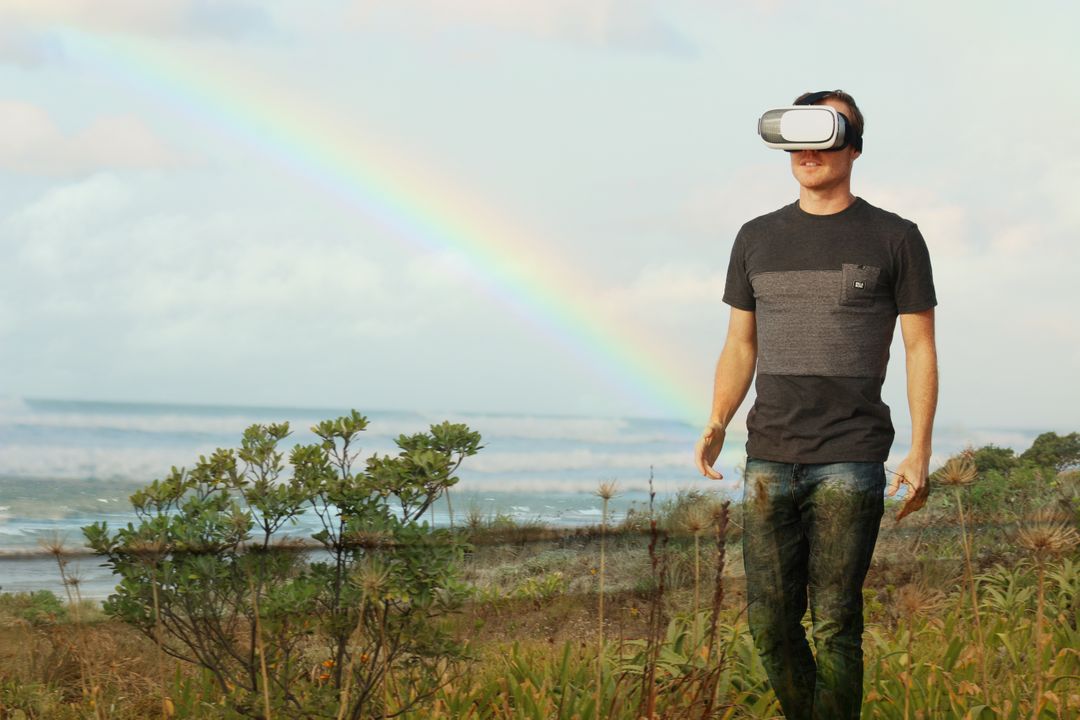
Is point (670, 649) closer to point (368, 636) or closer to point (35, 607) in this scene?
point (368, 636)

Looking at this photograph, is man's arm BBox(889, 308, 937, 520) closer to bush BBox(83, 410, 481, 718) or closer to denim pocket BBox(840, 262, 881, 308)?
denim pocket BBox(840, 262, 881, 308)

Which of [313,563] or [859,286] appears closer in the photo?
[859,286]

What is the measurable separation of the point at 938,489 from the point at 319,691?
840cm

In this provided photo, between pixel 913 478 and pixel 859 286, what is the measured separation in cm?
75

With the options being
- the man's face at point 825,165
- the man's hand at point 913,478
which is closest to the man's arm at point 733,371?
the man's face at point 825,165

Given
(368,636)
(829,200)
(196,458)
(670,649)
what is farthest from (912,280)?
(196,458)

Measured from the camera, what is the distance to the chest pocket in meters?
3.93

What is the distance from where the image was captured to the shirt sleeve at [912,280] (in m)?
3.94

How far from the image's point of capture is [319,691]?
4.13 meters

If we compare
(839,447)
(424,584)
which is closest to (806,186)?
(839,447)

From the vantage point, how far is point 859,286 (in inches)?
155

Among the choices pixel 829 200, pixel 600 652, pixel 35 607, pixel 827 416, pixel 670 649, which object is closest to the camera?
pixel 600 652

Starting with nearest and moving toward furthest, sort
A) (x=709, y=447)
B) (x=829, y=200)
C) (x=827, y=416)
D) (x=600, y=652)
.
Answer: (x=600, y=652)
(x=827, y=416)
(x=829, y=200)
(x=709, y=447)

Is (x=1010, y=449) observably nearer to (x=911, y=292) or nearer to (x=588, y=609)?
(x=588, y=609)
